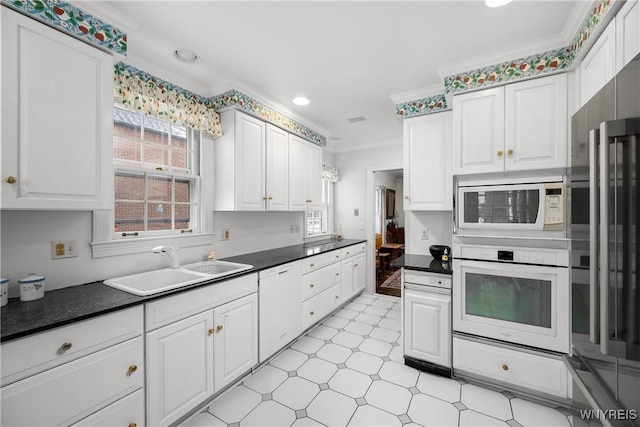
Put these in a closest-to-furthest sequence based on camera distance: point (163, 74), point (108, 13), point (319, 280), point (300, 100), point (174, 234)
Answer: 1. point (108, 13)
2. point (163, 74)
3. point (174, 234)
4. point (300, 100)
5. point (319, 280)

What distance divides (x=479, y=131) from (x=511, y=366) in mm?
1825

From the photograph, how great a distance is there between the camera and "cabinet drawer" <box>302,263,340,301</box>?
3029 millimetres

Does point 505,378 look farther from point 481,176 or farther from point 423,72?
point 423,72

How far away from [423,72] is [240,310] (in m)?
A: 2.58

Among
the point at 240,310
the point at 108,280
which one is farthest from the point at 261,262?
the point at 108,280

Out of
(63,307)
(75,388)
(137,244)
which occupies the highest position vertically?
(137,244)

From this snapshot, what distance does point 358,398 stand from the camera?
205 centimetres

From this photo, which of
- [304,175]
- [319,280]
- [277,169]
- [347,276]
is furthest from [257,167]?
[347,276]

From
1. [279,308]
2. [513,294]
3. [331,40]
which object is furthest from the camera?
[279,308]

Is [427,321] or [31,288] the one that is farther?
[427,321]

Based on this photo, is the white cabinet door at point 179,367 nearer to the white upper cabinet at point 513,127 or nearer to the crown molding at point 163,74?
the crown molding at point 163,74

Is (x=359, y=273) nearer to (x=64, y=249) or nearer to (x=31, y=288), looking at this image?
(x=64, y=249)

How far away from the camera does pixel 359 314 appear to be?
371cm

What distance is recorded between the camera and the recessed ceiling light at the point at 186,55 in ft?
6.81
